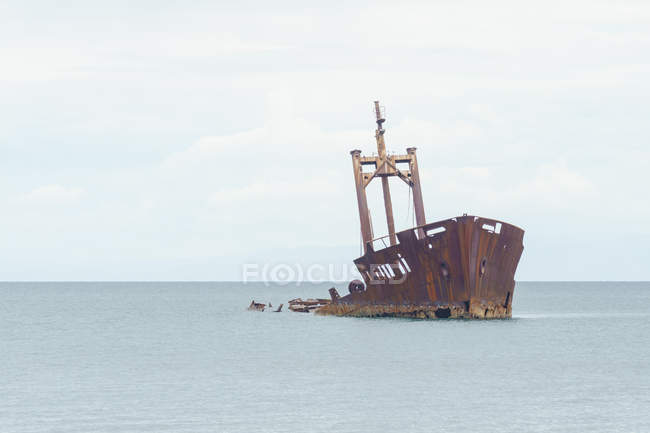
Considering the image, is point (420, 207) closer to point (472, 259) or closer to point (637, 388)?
point (472, 259)

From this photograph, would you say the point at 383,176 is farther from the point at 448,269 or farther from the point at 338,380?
the point at 338,380

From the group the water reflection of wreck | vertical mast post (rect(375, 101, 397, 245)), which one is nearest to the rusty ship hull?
the water reflection of wreck

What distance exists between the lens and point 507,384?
31.5m

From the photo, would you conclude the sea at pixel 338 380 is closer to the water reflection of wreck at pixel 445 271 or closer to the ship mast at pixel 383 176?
the water reflection of wreck at pixel 445 271

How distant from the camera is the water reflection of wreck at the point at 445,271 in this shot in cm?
4722

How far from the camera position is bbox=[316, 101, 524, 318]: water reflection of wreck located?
4722 centimetres

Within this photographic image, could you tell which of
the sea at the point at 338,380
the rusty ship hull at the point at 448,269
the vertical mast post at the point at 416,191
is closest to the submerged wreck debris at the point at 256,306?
the sea at the point at 338,380

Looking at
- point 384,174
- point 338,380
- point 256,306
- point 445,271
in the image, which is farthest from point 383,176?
point 256,306

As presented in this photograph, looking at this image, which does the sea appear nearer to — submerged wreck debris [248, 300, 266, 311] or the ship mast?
the ship mast

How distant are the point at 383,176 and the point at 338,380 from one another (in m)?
26.5

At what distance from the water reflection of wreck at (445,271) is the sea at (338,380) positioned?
1127 millimetres

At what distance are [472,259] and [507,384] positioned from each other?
53.3 ft

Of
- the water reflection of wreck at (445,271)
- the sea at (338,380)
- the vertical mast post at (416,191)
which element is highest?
the vertical mast post at (416,191)

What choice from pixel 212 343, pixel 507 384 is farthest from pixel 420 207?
pixel 507 384
